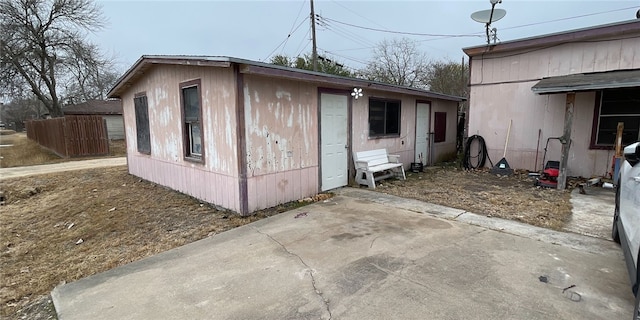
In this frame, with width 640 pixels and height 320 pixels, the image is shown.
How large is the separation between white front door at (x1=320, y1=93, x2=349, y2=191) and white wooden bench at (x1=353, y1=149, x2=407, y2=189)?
1.05 ft

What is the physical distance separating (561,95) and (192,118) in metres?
8.70

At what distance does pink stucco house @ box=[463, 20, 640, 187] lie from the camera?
21.9ft

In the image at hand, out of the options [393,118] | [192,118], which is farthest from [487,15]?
[192,118]

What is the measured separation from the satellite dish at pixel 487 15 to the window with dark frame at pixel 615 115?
11.9 feet

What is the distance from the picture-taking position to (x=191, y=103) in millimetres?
5891

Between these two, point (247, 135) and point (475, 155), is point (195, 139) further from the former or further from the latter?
point (475, 155)

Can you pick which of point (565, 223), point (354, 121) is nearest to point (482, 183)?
point (565, 223)

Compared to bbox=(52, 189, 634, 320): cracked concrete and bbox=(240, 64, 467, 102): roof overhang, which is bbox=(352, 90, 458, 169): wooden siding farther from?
bbox=(52, 189, 634, 320): cracked concrete

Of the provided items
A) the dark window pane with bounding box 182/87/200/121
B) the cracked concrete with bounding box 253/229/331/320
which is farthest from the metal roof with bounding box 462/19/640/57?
the cracked concrete with bounding box 253/229/331/320

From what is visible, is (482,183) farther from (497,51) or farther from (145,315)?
(145,315)

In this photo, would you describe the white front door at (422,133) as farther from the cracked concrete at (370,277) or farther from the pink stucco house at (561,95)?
the cracked concrete at (370,277)

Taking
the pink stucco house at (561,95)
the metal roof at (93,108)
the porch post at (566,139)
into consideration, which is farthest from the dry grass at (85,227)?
Result: the metal roof at (93,108)

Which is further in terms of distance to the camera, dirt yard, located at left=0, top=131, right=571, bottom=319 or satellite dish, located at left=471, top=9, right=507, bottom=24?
satellite dish, located at left=471, top=9, right=507, bottom=24

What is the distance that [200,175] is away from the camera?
5895 mm
